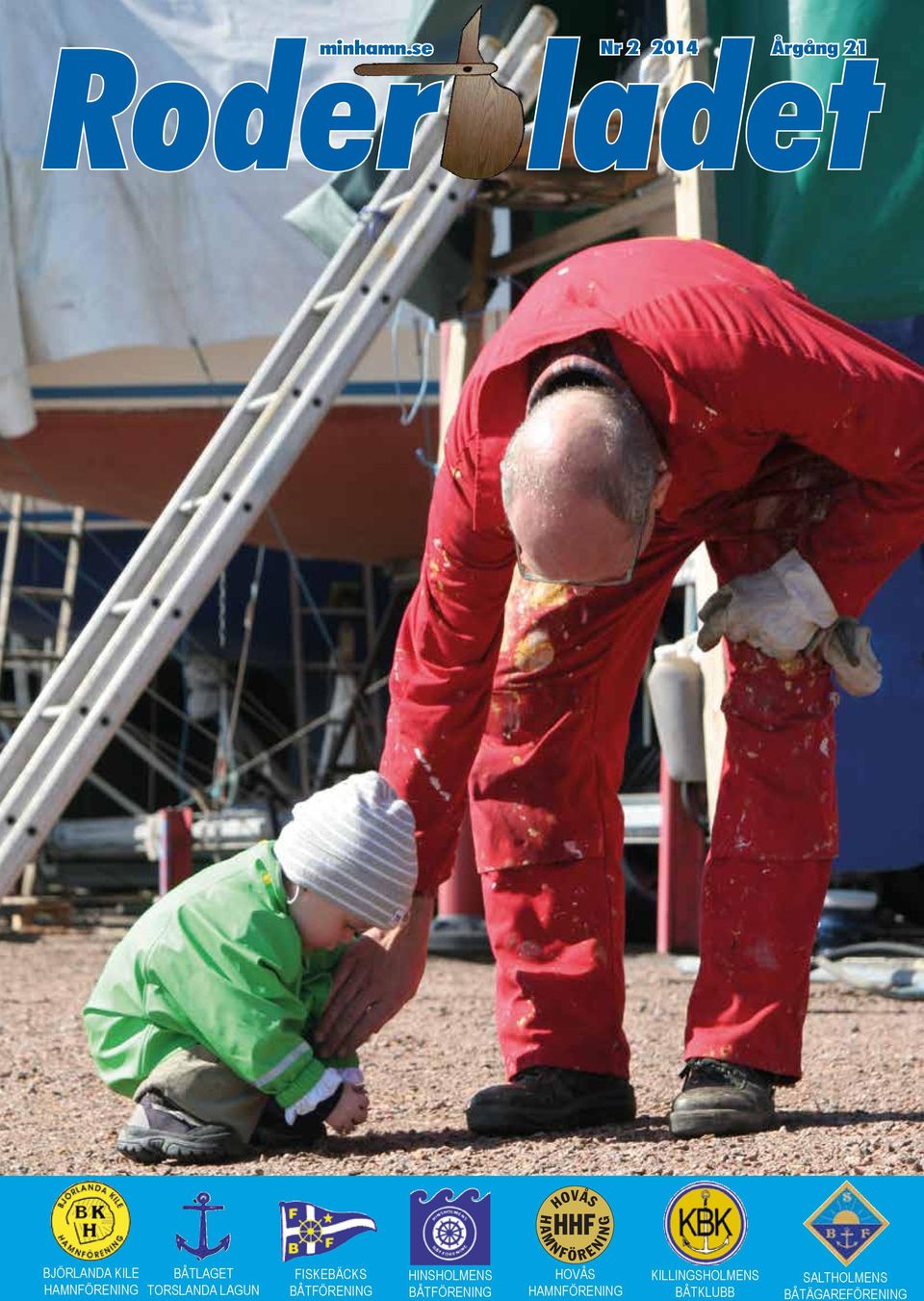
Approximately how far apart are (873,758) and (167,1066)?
3.16m

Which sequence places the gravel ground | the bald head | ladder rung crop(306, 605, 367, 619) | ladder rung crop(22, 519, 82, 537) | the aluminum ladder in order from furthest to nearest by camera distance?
ladder rung crop(306, 605, 367, 619), ladder rung crop(22, 519, 82, 537), the aluminum ladder, the gravel ground, the bald head

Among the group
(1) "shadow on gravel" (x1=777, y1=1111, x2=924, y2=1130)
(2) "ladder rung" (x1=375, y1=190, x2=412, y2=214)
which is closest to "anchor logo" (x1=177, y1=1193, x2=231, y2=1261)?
(1) "shadow on gravel" (x1=777, y1=1111, x2=924, y2=1130)

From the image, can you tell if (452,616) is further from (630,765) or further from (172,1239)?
(630,765)

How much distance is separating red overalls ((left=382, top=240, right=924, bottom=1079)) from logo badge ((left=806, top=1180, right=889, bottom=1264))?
744 millimetres

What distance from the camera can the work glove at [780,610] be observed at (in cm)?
284

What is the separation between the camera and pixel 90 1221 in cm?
214

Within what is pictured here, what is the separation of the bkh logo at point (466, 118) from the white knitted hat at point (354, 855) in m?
2.35

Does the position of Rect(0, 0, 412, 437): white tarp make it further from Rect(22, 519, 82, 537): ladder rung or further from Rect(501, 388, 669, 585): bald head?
Rect(501, 388, 669, 585): bald head

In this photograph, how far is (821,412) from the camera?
2.63 meters

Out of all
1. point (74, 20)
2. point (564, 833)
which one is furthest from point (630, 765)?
point (564, 833)

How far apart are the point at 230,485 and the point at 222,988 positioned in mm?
2921

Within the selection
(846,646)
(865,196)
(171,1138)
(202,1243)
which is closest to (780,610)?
(846,646)

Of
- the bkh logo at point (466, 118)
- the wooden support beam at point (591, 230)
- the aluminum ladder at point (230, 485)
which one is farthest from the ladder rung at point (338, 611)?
the aluminum ladder at point (230, 485)

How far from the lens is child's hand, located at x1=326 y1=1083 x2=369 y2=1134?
2715mm
